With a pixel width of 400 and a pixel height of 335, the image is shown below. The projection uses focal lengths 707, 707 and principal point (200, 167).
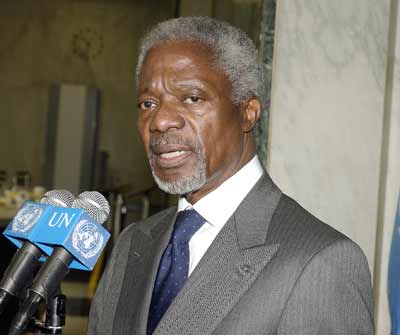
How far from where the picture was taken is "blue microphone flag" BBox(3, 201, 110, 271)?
55.7 inches

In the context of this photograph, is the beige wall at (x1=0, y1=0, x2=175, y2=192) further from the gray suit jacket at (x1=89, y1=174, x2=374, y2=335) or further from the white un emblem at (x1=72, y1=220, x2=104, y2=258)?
the white un emblem at (x1=72, y1=220, x2=104, y2=258)

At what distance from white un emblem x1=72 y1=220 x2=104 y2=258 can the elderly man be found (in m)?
0.25

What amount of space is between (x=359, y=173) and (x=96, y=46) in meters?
9.51

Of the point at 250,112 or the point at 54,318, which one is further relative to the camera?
the point at 250,112

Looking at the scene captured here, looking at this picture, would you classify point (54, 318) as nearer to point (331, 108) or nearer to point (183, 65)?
point (183, 65)

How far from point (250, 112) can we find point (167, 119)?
26 cm

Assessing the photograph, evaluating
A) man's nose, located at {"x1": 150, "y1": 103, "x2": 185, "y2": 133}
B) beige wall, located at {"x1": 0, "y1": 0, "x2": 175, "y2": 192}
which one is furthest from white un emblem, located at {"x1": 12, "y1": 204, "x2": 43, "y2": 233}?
beige wall, located at {"x1": 0, "y1": 0, "x2": 175, "y2": 192}

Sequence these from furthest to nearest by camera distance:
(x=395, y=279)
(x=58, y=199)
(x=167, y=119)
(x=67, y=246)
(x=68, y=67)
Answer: (x=68, y=67) → (x=395, y=279) → (x=167, y=119) → (x=58, y=199) → (x=67, y=246)

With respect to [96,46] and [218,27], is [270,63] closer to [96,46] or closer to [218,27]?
[218,27]

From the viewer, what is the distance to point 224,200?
70.0 inches

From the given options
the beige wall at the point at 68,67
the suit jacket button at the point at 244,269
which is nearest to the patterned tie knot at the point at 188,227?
the suit jacket button at the point at 244,269

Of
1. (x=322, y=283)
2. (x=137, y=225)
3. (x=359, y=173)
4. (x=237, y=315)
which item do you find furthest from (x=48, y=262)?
(x=359, y=173)

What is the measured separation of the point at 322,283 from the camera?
1.49 m

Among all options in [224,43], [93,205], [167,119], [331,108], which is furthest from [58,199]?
[331,108]
